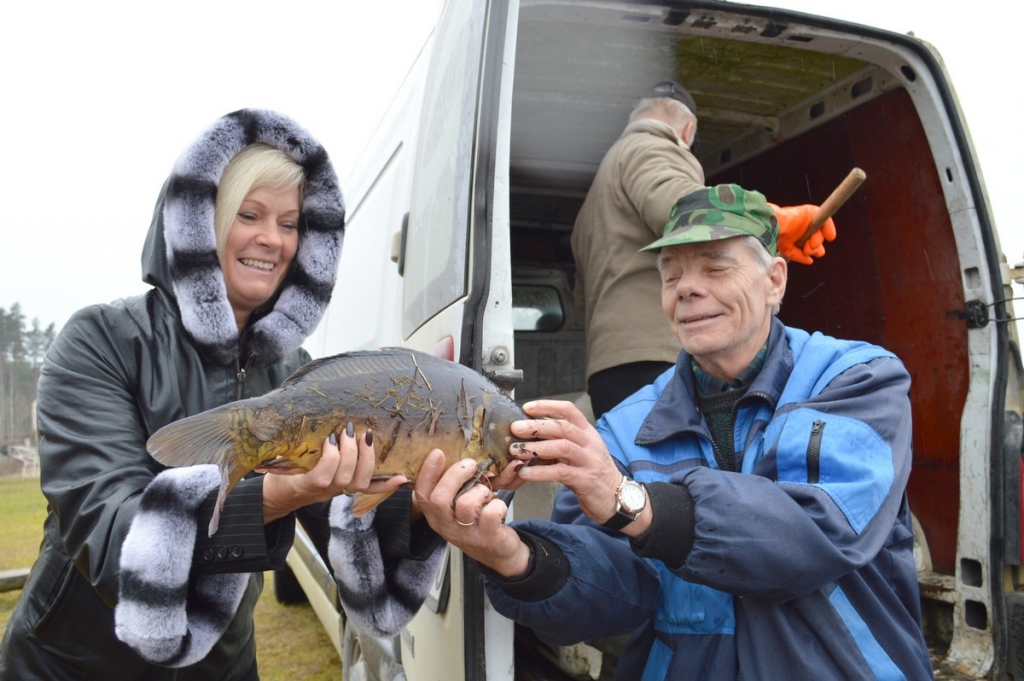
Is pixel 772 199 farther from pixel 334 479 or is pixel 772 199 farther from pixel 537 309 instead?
pixel 334 479

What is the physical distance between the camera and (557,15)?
3182 millimetres

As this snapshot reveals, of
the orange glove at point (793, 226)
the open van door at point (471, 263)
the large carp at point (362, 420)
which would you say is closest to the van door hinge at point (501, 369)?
the open van door at point (471, 263)

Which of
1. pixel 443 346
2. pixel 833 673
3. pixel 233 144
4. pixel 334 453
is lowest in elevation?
pixel 833 673

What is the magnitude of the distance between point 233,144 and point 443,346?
87 centimetres

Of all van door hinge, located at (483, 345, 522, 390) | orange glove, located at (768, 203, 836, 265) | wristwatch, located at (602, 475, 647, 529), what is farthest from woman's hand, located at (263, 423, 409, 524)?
orange glove, located at (768, 203, 836, 265)

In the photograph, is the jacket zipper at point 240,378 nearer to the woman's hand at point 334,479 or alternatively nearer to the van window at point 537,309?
the woman's hand at point 334,479

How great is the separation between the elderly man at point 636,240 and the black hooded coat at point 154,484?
150 centimetres

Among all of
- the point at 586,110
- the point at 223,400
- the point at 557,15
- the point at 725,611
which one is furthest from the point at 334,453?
the point at 586,110

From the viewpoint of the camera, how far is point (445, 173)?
2525mm

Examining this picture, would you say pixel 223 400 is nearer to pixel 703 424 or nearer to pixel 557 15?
pixel 703 424

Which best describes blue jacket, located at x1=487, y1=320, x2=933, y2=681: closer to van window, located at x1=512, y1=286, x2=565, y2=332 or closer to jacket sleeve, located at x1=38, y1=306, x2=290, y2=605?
jacket sleeve, located at x1=38, y1=306, x2=290, y2=605

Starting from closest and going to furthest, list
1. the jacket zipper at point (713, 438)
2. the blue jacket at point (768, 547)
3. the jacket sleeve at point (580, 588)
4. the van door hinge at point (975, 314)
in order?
the blue jacket at point (768, 547)
the jacket sleeve at point (580, 588)
the jacket zipper at point (713, 438)
the van door hinge at point (975, 314)

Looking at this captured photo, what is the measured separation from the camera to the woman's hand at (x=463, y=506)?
1.75m

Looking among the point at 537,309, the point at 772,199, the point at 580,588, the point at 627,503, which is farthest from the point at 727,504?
the point at 537,309
